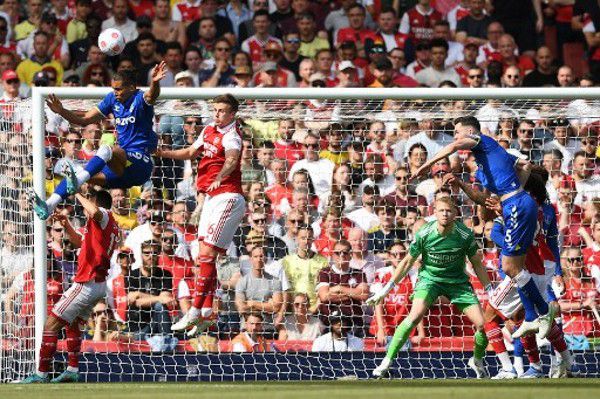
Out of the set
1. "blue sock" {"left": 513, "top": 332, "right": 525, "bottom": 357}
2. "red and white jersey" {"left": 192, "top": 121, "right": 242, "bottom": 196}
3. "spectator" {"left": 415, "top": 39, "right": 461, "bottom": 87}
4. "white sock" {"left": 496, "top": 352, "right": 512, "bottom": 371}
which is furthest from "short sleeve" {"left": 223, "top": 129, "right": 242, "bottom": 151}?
"spectator" {"left": 415, "top": 39, "right": 461, "bottom": 87}

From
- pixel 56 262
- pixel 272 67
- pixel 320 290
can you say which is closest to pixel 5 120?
pixel 56 262

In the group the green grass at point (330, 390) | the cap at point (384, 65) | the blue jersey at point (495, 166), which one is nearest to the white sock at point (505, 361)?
the green grass at point (330, 390)

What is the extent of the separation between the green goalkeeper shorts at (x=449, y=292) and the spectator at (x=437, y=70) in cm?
624

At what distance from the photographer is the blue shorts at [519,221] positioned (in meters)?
15.1

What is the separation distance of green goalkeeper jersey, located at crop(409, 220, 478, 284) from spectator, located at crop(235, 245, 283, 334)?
2.24m

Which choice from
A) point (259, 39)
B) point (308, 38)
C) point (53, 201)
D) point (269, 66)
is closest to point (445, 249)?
point (53, 201)

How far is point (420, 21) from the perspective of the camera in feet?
72.7

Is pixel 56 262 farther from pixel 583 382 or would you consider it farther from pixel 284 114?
pixel 583 382

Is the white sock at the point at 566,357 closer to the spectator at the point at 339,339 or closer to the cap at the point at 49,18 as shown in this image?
the spectator at the point at 339,339

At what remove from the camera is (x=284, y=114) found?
16656 mm

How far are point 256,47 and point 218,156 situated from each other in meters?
6.86

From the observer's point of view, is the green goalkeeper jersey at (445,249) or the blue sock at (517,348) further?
the blue sock at (517,348)

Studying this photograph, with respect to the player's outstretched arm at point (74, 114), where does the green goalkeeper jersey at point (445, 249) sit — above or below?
below

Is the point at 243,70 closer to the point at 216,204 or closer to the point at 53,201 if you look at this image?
the point at 216,204
